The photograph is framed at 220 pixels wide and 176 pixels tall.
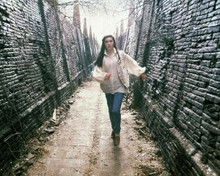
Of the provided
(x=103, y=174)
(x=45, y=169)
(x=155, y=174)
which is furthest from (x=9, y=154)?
(x=155, y=174)

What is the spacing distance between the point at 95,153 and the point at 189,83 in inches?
86.8

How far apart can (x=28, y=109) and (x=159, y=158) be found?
2.91 m

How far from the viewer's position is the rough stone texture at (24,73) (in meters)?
3.25

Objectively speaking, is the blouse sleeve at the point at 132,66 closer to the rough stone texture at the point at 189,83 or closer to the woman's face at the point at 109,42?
the woman's face at the point at 109,42

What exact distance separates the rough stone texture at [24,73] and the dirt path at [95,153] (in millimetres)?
628

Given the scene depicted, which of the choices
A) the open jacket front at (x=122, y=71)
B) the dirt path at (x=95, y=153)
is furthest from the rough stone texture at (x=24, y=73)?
the open jacket front at (x=122, y=71)

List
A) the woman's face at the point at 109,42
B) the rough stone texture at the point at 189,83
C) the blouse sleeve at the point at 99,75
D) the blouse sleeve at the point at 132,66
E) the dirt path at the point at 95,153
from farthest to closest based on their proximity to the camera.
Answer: the blouse sleeve at the point at 132,66 < the woman's face at the point at 109,42 < the blouse sleeve at the point at 99,75 < the dirt path at the point at 95,153 < the rough stone texture at the point at 189,83

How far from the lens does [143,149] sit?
3787 mm

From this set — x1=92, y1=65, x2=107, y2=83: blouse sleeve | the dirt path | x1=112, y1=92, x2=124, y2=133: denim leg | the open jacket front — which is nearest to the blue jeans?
x1=112, y1=92, x2=124, y2=133: denim leg

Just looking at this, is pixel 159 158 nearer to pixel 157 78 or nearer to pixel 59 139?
pixel 157 78

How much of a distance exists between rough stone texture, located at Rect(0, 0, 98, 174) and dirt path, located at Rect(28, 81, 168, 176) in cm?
63

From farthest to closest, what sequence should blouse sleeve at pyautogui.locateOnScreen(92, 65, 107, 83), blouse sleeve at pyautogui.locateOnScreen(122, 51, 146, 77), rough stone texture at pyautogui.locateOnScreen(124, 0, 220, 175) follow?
blouse sleeve at pyautogui.locateOnScreen(122, 51, 146, 77) → blouse sleeve at pyautogui.locateOnScreen(92, 65, 107, 83) → rough stone texture at pyautogui.locateOnScreen(124, 0, 220, 175)

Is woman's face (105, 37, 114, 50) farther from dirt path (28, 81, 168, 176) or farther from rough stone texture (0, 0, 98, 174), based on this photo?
dirt path (28, 81, 168, 176)

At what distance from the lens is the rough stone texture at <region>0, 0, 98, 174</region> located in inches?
128
